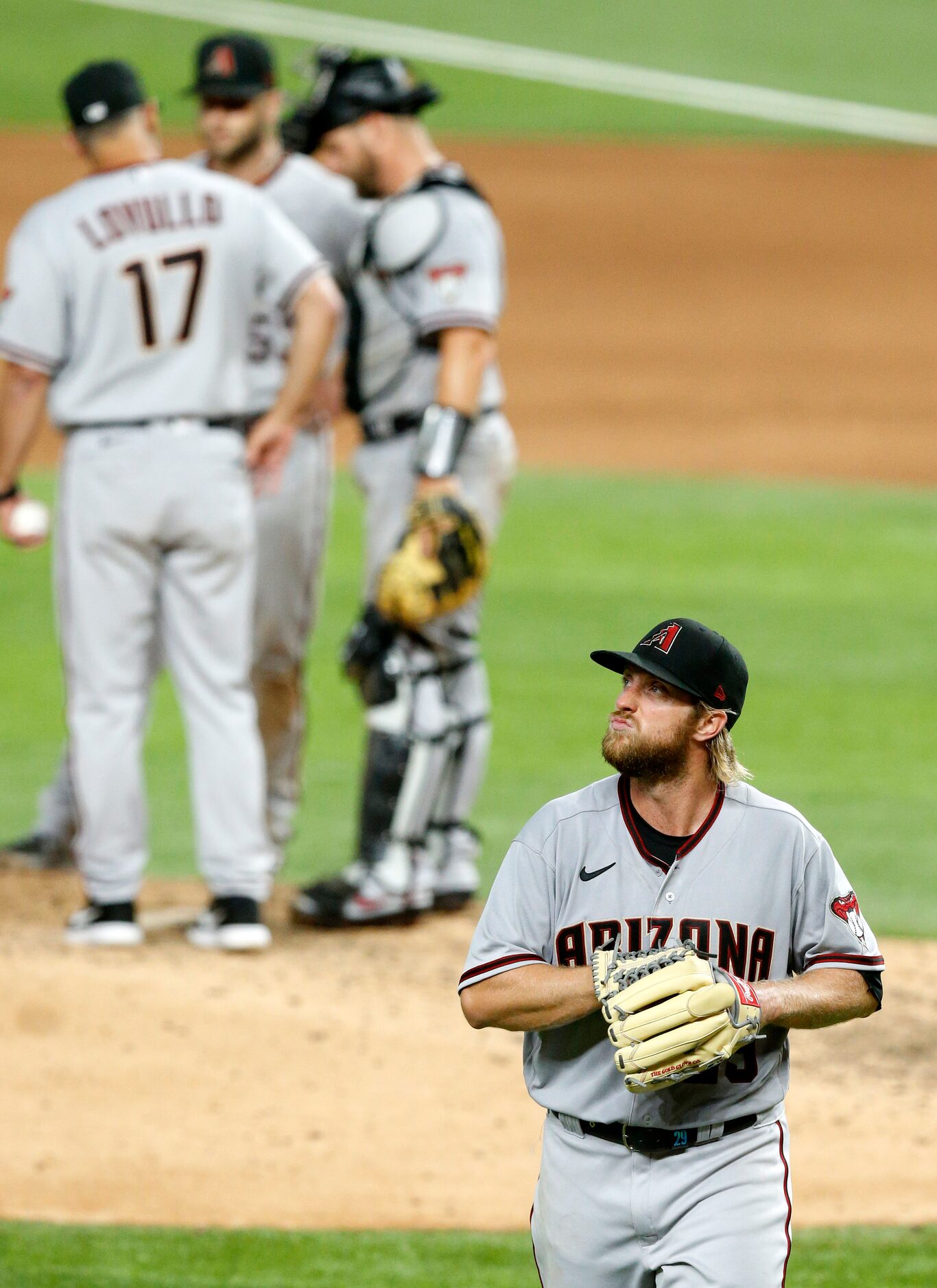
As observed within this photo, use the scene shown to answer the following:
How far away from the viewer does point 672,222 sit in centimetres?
2094

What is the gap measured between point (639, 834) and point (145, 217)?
299 cm

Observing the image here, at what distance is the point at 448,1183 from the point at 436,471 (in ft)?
7.19

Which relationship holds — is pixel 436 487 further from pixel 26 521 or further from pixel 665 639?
pixel 665 639

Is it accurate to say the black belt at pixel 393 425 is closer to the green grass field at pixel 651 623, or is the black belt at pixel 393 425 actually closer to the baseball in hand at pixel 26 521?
the baseball in hand at pixel 26 521

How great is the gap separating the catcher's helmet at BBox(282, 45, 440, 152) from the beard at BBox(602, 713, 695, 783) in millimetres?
3540

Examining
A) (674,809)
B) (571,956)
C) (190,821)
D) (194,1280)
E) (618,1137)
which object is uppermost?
(674,809)

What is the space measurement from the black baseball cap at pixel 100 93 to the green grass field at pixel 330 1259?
115 inches

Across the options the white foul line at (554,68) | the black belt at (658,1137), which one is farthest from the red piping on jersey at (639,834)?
the white foul line at (554,68)

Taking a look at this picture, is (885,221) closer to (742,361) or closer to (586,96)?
(742,361)

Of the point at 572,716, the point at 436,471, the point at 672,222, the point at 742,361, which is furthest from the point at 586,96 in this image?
the point at 436,471

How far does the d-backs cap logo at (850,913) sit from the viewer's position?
3051 millimetres

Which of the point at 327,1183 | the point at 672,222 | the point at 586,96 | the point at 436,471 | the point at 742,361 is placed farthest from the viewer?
the point at 586,96

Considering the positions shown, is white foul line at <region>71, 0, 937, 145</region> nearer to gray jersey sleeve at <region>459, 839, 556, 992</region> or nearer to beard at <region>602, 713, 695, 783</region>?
beard at <region>602, 713, 695, 783</region>

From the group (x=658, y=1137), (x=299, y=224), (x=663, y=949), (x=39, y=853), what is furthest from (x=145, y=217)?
(x=658, y=1137)
